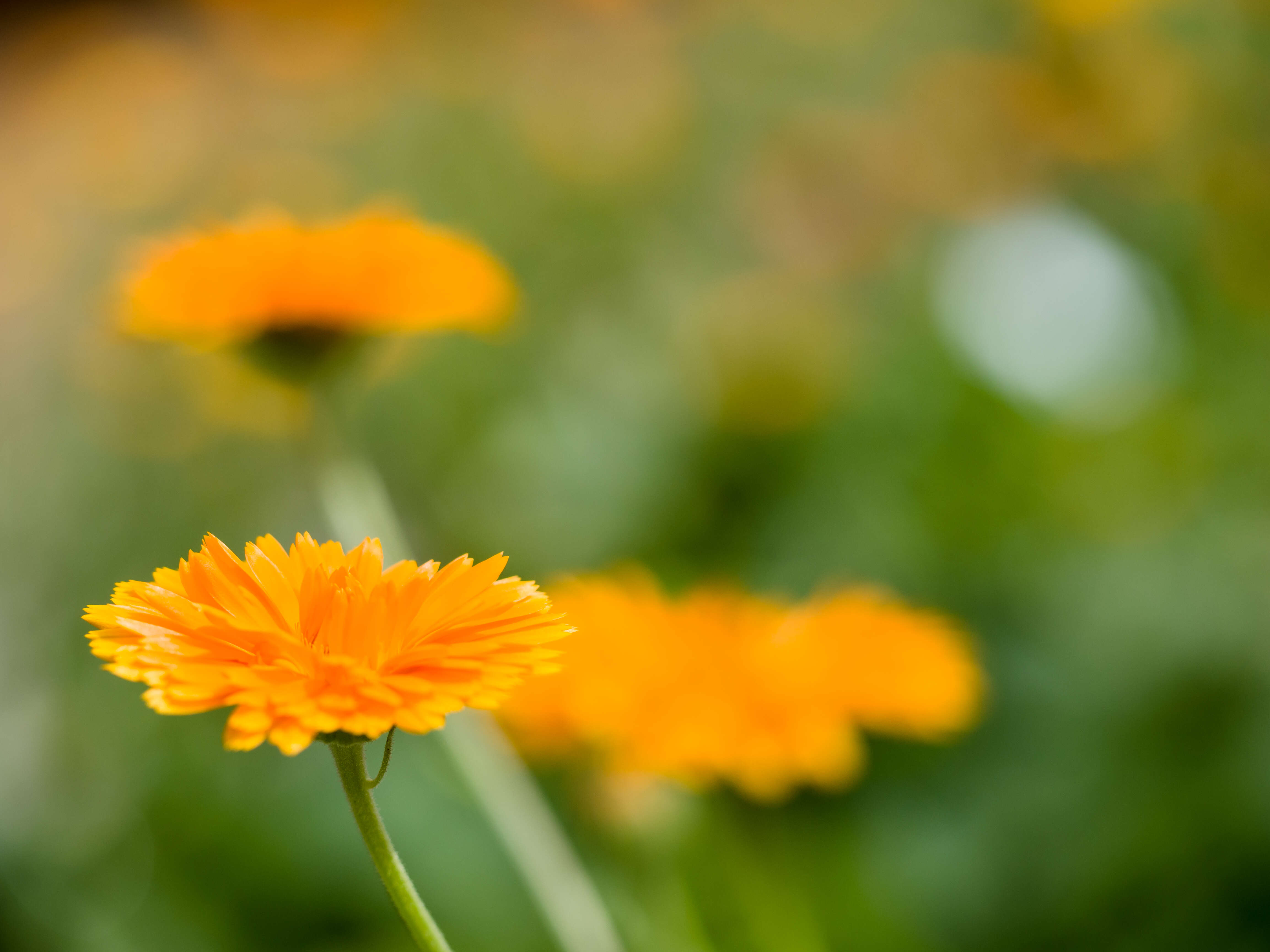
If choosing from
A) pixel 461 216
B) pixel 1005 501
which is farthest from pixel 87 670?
pixel 1005 501

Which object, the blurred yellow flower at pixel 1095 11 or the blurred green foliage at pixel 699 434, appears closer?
the blurred green foliage at pixel 699 434

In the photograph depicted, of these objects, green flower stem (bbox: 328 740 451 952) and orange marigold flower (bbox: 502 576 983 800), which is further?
orange marigold flower (bbox: 502 576 983 800)

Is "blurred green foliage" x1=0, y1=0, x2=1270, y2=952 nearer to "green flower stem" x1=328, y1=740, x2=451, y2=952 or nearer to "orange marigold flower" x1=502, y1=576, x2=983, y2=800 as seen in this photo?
"orange marigold flower" x1=502, y1=576, x2=983, y2=800

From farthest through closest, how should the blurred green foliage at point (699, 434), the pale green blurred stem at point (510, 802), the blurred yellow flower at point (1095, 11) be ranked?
the blurred yellow flower at point (1095, 11) < the blurred green foliage at point (699, 434) < the pale green blurred stem at point (510, 802)

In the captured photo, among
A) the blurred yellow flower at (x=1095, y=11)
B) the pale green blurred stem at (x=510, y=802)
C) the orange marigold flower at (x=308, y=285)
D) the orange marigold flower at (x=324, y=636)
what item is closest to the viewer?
the orange marigold flower at (x=324, y=636)

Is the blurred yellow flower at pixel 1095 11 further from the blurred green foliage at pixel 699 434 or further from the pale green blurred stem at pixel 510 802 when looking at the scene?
the pale green blurred stem at pixel 510 802

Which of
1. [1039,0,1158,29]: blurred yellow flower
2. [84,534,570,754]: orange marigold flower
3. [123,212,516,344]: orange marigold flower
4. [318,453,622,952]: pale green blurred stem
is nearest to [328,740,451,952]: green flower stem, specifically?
[84,534,570,754]: orange marigold flower

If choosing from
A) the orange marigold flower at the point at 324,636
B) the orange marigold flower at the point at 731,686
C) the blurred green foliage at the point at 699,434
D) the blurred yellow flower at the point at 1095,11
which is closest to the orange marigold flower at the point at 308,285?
the blurred green foliage at the point at 699,434
